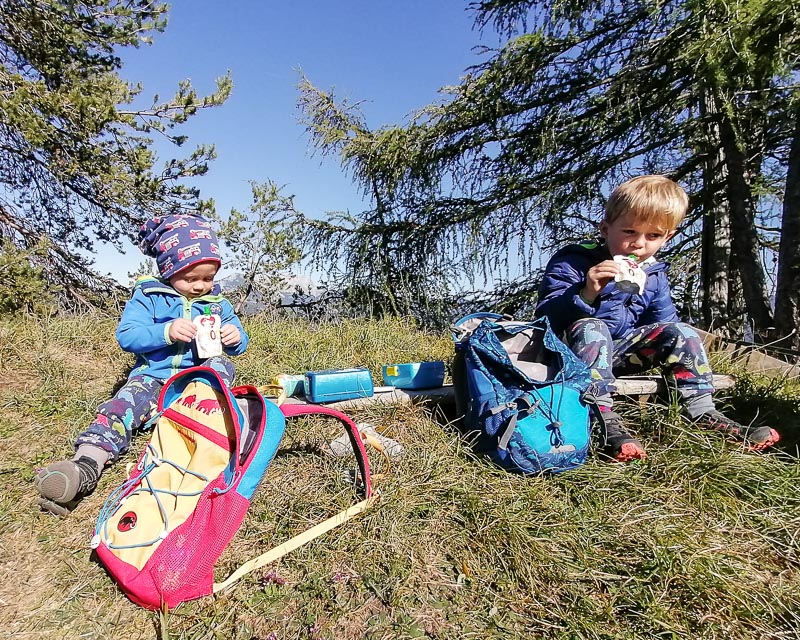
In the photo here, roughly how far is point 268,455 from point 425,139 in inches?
158

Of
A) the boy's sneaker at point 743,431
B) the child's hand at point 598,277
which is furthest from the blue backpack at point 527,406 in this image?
the boy's sneaker at point 743,431

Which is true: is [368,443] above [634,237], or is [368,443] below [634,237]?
below

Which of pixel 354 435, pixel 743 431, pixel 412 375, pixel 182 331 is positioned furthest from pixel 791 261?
pixel 182 331

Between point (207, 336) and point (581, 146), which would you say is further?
point (581, 146)

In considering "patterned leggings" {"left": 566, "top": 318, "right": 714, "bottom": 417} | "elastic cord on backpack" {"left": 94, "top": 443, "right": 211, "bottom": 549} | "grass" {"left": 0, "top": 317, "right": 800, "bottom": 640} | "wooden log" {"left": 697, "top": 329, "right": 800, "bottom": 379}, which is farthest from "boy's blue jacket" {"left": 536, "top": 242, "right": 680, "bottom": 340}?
"elastic cord on backpack" {"left": 94, "top": 443, "right": 211, "bottom": 549}

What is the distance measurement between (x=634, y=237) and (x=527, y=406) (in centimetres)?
122

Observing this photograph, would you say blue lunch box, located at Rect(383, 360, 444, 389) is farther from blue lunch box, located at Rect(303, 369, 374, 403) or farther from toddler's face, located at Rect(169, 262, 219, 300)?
toddler's face, located at Rect(169, 262, 219, 300)

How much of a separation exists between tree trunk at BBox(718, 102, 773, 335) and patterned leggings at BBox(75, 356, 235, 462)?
4.46 metres

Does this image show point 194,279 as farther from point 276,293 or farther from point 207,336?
point 276,293

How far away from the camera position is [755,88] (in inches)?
125

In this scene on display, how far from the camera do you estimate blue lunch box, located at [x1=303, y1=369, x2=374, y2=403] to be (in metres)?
2.58

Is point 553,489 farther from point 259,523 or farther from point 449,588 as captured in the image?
point 259,523

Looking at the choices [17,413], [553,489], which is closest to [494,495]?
[553,489]

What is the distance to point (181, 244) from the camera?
99.6 inches
